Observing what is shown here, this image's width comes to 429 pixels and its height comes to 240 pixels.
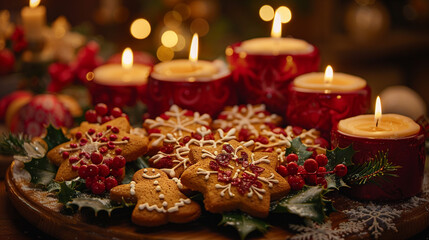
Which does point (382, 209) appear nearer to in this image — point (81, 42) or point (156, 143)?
point (156, 143)

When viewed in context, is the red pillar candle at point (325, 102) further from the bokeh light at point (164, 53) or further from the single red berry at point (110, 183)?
the bokeh light at point (164, 53)

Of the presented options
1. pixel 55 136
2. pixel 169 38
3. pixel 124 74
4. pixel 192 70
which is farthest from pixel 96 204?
pixel 169 38

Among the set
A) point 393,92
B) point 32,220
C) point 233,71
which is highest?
point 233,71

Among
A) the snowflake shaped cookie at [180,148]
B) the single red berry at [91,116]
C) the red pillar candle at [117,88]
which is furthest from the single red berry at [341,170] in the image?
the red pillar candle at [117,88]

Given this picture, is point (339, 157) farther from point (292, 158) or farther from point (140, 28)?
point (140, 28)

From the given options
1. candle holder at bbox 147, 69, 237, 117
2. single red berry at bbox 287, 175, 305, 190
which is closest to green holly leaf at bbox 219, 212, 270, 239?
single red berry at bbox 287, 175, 305, 190

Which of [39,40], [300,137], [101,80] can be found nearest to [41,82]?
[39,40]
